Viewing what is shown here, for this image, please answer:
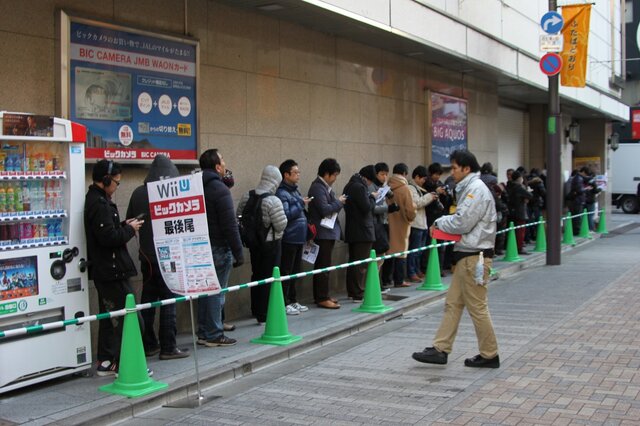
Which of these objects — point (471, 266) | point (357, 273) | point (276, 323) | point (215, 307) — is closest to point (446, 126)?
point (357, 273)

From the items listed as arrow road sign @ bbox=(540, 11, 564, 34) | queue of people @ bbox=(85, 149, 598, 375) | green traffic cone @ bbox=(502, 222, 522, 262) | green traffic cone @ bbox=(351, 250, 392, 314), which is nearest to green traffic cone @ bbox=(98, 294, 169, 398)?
queue of people @ bbox=(85, 149, 598, 375)

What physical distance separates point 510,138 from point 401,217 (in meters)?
12.3

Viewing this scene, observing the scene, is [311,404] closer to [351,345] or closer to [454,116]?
[351,345]

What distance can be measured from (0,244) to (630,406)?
536cm

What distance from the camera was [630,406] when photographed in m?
5.78

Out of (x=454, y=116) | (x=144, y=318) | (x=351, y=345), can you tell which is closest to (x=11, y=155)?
(x=144, y=318)

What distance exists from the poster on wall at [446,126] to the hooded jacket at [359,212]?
16.0 feet

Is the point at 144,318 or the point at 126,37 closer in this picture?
the point at 144,318

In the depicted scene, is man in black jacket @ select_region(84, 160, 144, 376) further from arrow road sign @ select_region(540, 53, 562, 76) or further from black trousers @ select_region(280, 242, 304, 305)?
arrow road sign @ select_region(540, 53, 562, 76)

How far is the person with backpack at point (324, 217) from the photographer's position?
399 inches

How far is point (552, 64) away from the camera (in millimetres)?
14594

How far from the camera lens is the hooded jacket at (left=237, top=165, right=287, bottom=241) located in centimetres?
876

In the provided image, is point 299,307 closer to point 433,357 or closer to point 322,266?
point 322,266

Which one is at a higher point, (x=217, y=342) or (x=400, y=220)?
(x=400, y=220)
